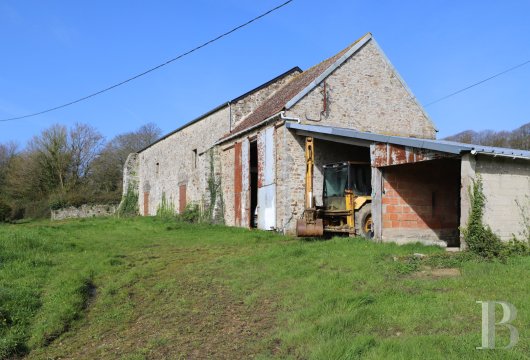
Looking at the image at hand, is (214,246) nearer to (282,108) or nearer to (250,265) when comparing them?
(250,265)

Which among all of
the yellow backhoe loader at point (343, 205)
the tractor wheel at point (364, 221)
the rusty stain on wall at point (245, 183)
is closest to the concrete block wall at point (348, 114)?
the yellow backhoe loader at point (343, 205)

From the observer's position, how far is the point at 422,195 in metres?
12.9

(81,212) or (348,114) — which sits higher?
(348,114)

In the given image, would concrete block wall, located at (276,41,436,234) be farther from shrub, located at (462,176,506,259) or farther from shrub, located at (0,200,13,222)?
shrub, located at (0,200,13,222)

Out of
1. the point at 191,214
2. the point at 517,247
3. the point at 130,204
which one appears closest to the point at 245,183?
the point at 191,214

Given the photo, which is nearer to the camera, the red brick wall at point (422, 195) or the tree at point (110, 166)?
the red brick wall at point (422, 195)

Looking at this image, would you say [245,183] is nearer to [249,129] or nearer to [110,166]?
[249,129]

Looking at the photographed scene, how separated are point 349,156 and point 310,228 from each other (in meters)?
4.06

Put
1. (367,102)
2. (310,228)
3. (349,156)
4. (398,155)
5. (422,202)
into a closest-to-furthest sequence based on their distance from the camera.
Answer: (398,155)
(422,202)
(310,228)
(349,156)
(367,102)

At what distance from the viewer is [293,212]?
15883 mm

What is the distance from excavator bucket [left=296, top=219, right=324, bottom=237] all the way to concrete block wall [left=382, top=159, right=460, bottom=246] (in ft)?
7.14

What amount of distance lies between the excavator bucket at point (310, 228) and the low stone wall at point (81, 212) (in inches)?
1270

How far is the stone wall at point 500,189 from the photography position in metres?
9.97

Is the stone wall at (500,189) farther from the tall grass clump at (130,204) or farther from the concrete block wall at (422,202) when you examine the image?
the tall grass clump at (130,204)
